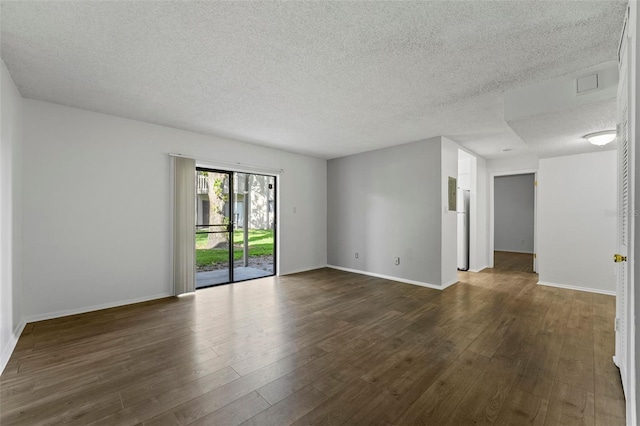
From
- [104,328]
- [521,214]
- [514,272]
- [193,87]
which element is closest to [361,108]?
[193,87]

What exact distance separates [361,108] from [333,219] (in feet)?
11.5

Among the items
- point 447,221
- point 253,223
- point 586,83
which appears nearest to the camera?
point 586,83

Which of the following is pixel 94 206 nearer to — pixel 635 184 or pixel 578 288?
pixel 635 184

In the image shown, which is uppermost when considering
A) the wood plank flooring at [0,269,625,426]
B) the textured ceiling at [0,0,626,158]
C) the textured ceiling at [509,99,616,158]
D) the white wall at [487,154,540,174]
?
the textured ceiling at [0,0,626,158]

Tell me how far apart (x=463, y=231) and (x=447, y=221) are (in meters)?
1.74

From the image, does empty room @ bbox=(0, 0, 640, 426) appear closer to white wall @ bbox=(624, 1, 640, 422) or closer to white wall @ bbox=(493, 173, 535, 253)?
white wall @ bbox=(624, 1, 640, 422)

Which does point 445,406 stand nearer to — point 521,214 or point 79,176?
point 79,176

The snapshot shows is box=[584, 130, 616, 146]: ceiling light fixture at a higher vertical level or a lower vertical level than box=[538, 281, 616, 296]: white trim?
higher

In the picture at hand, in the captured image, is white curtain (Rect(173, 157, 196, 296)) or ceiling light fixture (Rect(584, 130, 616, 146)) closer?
ceiling light fixture (Rect(584, 130, 616, 146))

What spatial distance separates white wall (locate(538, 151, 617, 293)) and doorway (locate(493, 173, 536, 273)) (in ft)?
12.8

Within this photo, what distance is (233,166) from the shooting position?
4.99 metres

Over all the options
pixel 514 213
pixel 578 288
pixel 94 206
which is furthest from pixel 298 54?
pixel 514 213

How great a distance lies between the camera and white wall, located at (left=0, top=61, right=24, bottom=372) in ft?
7.79

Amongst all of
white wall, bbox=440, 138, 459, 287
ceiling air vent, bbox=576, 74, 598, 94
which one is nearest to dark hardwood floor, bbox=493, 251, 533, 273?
white wall, bbox=440, 138, 459, 287
